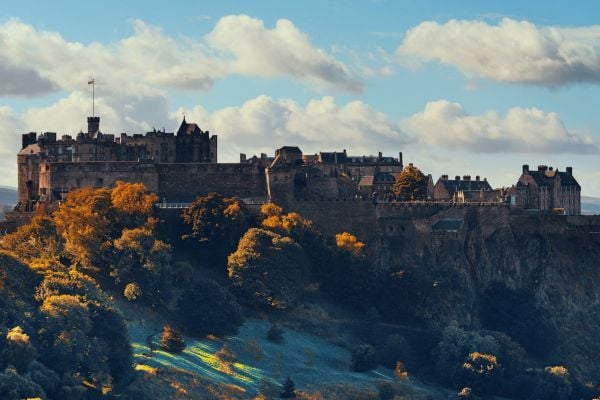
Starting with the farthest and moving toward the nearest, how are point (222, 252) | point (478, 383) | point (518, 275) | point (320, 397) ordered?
1. point (518, 275)
2. point (222, 252)
3. point (478, 383)
4. point (320, 397)

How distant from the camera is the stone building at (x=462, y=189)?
150625 mm

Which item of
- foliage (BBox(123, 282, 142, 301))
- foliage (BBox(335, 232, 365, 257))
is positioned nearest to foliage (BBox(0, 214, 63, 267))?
foliage (BBox(123, 282, 142, 301))

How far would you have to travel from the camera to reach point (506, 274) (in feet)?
424

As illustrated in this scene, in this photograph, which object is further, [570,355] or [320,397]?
[570,355]

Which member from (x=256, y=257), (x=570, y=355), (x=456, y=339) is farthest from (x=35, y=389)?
(x=570, y=355)

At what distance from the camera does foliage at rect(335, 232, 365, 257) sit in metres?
122

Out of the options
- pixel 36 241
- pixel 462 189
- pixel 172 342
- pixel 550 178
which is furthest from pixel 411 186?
pixel 172 342

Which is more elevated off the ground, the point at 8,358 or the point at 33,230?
the point at 33,230

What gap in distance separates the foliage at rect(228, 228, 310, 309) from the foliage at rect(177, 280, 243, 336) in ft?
12.8

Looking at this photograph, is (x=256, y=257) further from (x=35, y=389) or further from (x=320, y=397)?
(x=35, y=389)

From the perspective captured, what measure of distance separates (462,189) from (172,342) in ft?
203

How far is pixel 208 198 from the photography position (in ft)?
390

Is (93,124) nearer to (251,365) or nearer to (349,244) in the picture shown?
(349,244)

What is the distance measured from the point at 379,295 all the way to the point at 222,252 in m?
13.9
